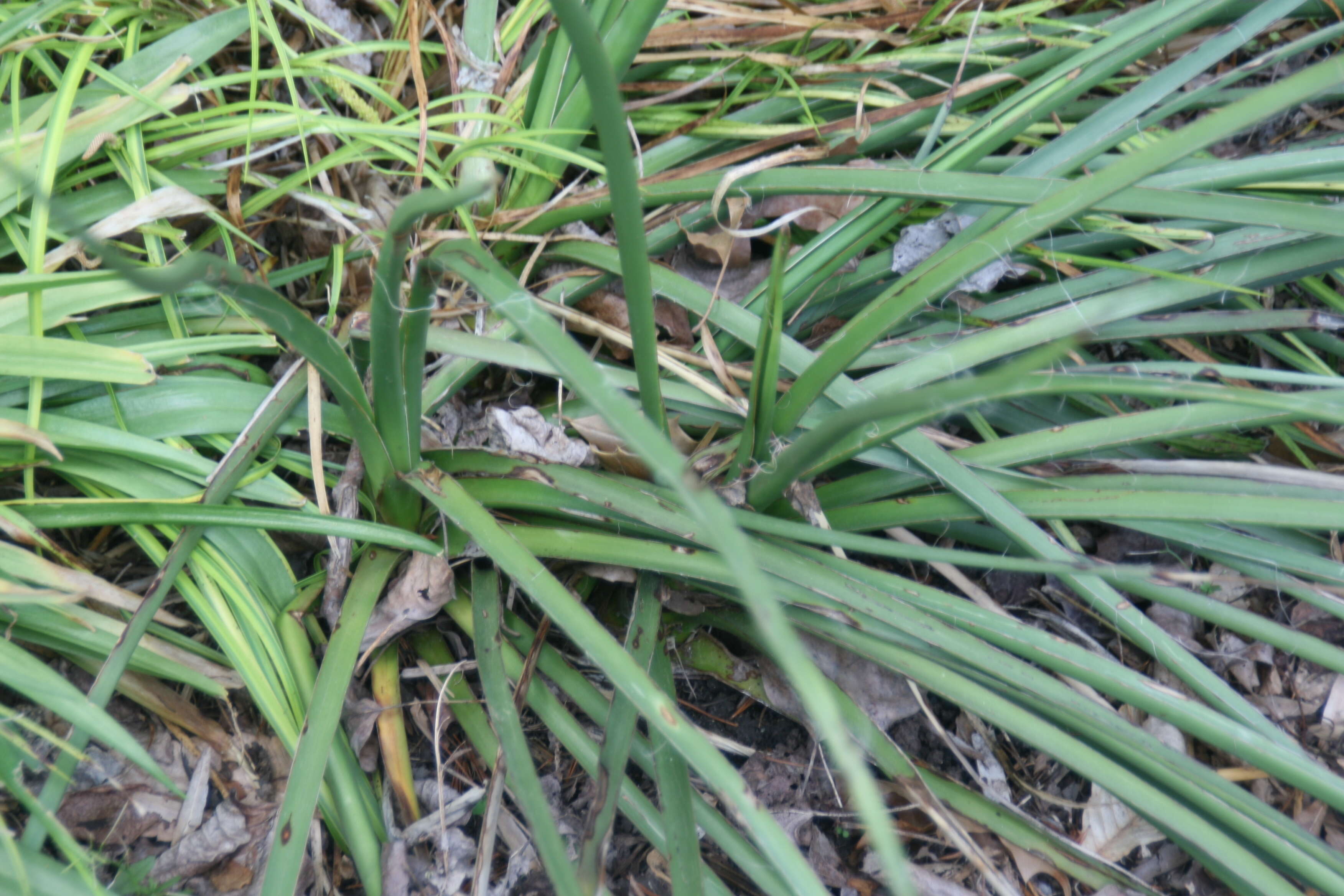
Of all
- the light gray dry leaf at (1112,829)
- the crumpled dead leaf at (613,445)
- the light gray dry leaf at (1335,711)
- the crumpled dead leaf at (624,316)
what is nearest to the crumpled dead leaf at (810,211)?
the crumpled dead leaf at (624,316)

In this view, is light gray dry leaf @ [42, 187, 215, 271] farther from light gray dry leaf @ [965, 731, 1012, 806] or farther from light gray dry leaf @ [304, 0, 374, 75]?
light gray dry leaf @ [965, 731, 1012, 806]

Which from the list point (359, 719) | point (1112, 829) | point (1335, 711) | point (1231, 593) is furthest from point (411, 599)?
point (1335, 711)

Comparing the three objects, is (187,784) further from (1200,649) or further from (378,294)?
(1200,649)

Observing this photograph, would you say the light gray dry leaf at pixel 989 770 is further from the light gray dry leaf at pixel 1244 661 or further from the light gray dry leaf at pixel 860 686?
the light gray dry leaf at pixel 1244 661

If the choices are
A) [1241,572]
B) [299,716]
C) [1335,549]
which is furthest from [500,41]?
[1335,549]

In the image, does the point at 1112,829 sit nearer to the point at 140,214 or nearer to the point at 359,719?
the point at 359,719

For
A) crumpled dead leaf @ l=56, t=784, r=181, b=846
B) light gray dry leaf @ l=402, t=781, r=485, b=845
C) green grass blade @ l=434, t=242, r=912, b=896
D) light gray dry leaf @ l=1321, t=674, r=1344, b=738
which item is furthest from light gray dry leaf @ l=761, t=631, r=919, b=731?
crumpled dead leaf @ l=56, t=784, r=181, b=846
